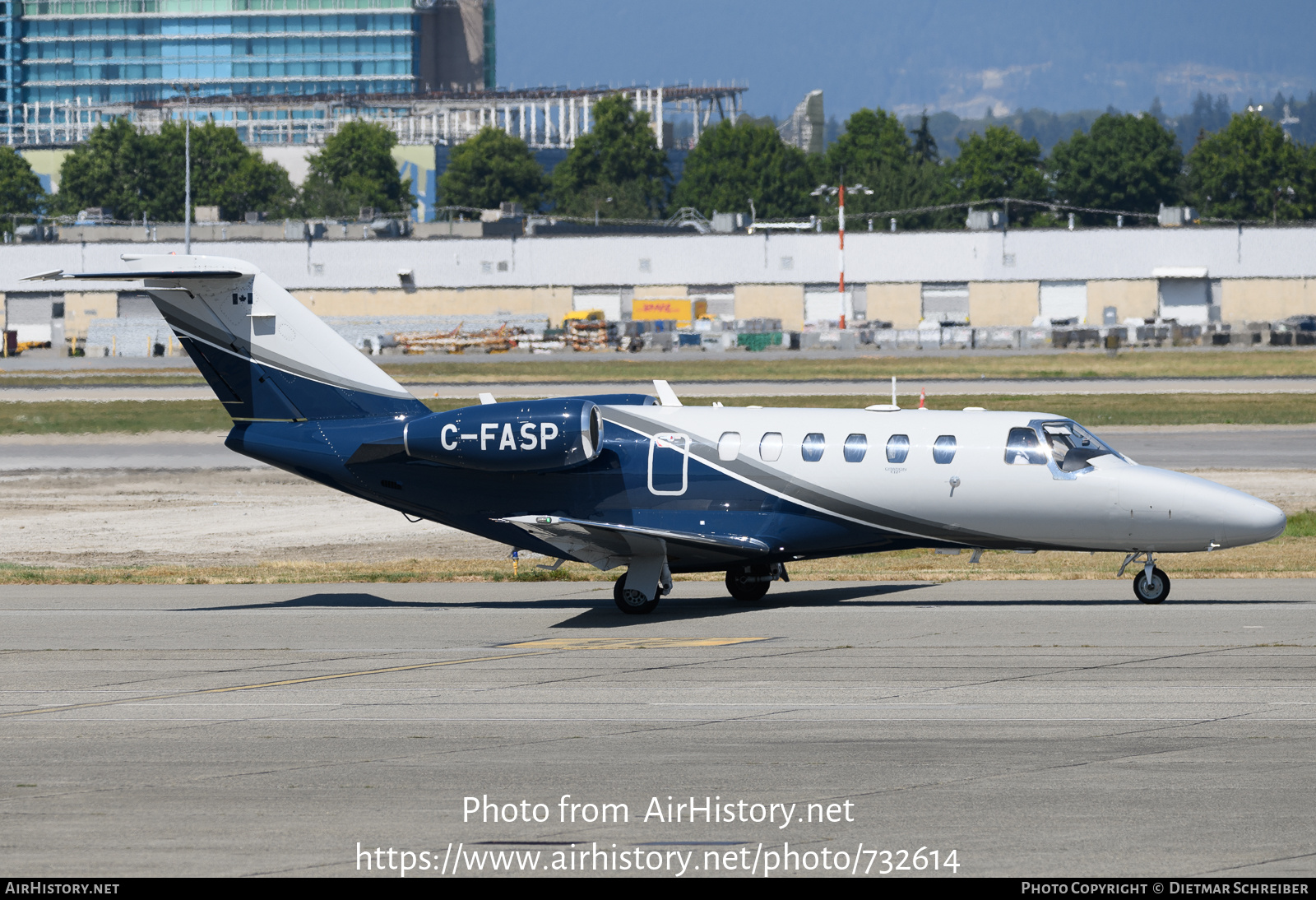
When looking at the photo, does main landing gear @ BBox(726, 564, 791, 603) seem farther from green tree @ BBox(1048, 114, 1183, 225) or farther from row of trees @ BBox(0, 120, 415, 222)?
green tree @ BBox(1048, 114, 1183, 225)

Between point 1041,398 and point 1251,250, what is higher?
point 1251,250

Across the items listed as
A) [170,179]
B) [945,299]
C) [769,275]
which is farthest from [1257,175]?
[170,179]

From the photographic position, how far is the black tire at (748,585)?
24.1 m

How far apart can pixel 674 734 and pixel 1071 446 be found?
9729mm

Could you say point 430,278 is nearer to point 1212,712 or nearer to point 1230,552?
point 1230,552

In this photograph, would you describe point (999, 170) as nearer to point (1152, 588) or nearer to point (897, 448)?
point (1152, 588)

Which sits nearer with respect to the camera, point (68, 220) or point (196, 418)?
point (196, 418)

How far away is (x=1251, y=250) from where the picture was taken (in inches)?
4680

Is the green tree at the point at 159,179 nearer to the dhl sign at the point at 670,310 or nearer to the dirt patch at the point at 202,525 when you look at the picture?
the dhl sign at the point at 670,310

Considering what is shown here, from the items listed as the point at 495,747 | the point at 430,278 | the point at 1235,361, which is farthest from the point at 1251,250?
the point at 495,747

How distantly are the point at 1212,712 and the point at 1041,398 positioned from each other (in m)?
45.7

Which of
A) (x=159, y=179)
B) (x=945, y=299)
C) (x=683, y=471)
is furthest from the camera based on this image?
(x=159, y=179)

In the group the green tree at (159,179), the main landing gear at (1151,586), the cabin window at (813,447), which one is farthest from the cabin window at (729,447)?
the green tree at (159,179)

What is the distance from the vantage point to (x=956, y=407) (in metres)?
55.7
